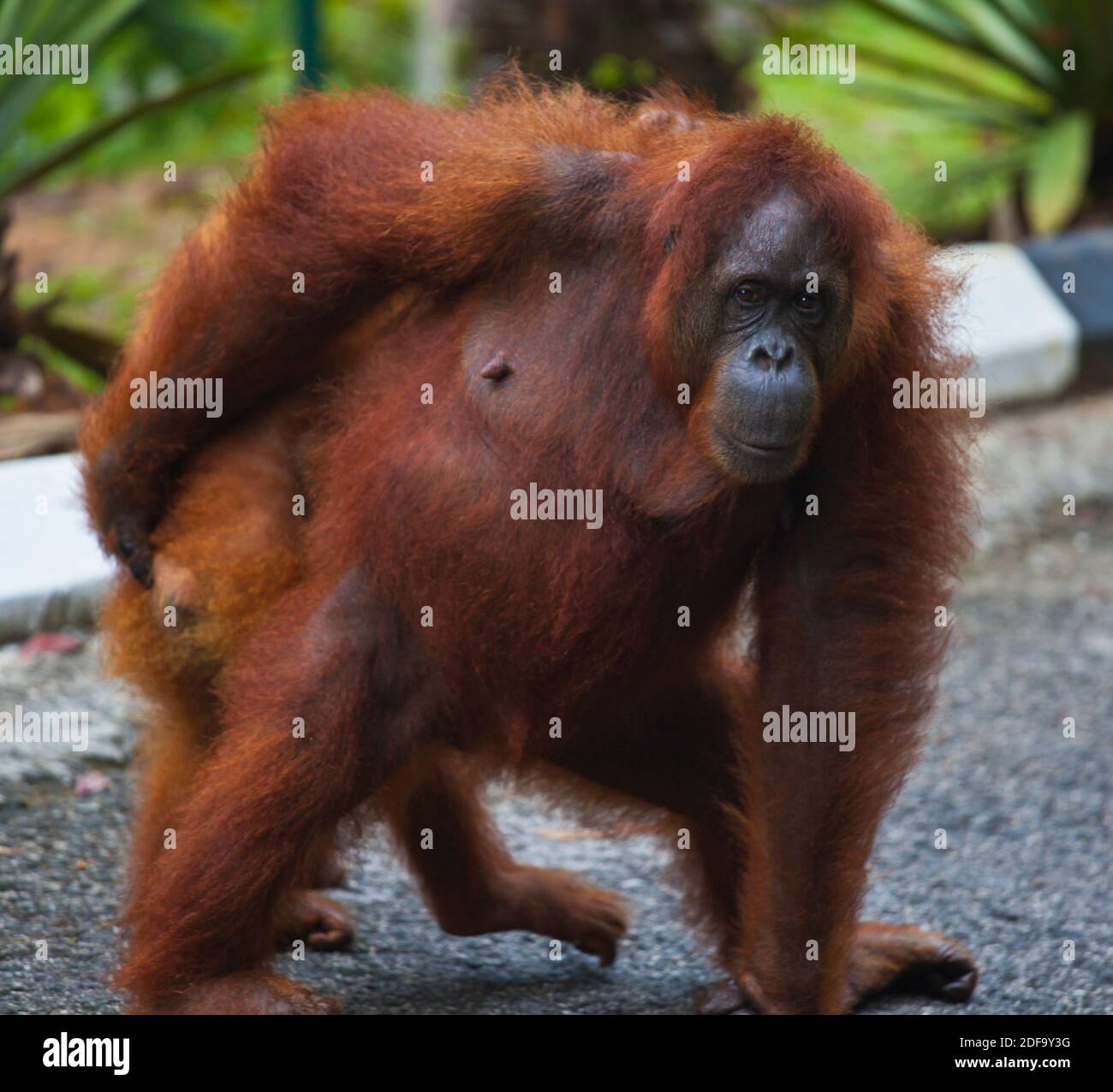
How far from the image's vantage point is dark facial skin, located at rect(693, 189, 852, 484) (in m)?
3.27

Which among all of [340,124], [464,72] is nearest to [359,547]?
[340,124]

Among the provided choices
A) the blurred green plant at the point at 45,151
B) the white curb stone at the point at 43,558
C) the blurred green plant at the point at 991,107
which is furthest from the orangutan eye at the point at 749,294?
the blurred green plant at the point at 991,107

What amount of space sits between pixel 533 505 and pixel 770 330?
2.12 feet

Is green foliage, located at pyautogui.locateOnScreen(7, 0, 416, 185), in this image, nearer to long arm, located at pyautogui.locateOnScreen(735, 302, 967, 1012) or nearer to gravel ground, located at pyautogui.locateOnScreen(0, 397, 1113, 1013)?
gravel ground, located at pyautogui.locateOnScreen(0, 397, 1113, 1013)

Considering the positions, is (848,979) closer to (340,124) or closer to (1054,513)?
(340,124)

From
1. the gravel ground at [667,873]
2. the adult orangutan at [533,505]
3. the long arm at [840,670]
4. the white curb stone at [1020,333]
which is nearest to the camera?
the adult orangutan at [533,505]

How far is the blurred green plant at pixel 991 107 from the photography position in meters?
9.32

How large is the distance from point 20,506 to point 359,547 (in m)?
2.52

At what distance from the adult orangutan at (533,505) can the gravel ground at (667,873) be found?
10.2 inches

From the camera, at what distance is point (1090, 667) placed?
19.2ft

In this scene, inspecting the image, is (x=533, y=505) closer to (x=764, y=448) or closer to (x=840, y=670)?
(x=764, y=448)

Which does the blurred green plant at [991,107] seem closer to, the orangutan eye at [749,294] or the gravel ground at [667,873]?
the gravel ground at [667,873]

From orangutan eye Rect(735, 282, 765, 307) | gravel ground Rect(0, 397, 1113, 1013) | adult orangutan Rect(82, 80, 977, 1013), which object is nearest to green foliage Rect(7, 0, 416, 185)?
gravel ground Rect(0, 397, 1113, 1013)

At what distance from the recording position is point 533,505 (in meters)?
3.60
